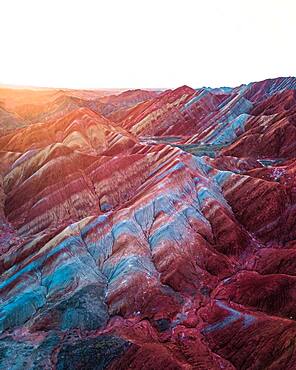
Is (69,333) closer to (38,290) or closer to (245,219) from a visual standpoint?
(38,290)

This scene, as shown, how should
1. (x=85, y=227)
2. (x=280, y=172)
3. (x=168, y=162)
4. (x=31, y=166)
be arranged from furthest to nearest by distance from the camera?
(x=31, y=166)
(x=280, y=172)
(x=168, y=162)
(x=85, y=227)

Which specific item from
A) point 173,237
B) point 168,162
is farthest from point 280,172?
point 173,237

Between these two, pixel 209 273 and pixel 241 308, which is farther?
pixel 209 273

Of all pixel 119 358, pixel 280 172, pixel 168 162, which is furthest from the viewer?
pixel 280 172

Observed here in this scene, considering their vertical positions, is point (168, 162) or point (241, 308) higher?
point (168, 162)

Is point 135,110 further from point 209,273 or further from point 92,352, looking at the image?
point 92,352

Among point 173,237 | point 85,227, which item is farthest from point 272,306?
point 85,227

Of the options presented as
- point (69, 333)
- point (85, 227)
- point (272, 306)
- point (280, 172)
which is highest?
point (280, 172)
